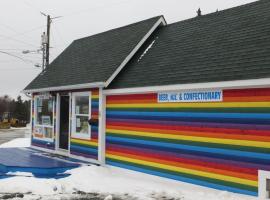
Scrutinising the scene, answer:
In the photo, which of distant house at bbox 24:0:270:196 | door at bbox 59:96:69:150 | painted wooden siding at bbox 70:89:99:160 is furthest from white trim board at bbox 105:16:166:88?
door at bbox 59:96:69:150

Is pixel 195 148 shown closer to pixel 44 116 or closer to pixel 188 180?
pixel 188 180

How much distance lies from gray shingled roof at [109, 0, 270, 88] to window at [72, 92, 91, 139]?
1530 mm

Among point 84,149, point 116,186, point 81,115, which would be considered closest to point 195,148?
point 116,186

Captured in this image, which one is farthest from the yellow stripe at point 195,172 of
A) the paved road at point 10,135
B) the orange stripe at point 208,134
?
the paved road at point 10,135

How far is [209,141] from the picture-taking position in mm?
9008

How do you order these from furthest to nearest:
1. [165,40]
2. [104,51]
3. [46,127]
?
[46,127], [104,51], [165,40]

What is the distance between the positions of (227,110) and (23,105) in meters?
59.9

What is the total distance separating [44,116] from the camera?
16328 millimetres

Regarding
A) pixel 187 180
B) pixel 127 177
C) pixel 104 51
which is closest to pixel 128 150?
pixel 127 177

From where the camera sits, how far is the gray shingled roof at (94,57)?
13.2m

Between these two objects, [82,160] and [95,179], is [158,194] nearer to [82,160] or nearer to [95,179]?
[95,179]

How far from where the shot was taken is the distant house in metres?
8.29

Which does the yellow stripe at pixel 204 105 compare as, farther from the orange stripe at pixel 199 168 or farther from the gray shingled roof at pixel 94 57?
the gray shingled roof at pixel 94 57

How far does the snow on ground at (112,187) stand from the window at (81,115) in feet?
7.31
